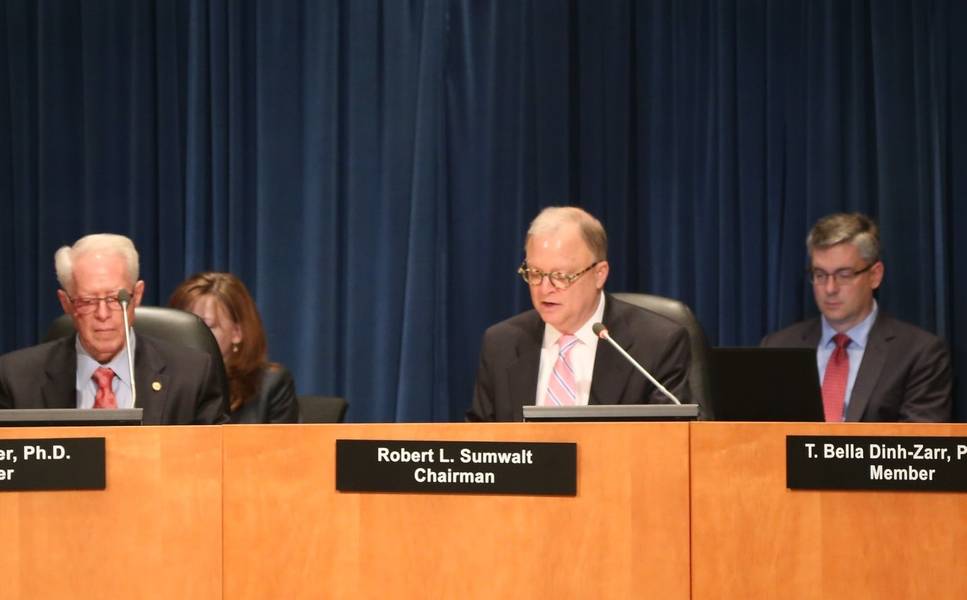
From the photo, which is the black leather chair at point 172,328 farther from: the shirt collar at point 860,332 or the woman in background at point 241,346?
the shirt collar at point 860,332

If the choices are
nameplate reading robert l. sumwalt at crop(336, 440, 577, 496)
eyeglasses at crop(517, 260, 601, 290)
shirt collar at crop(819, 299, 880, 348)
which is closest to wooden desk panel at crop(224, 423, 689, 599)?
nameplate reading robert l. sumwalt at crop(336, 440, 577, 496)

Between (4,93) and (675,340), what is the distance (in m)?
2.96

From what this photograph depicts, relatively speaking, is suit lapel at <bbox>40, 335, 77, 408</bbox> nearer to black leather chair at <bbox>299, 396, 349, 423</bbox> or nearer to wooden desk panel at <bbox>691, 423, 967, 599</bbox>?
black leather chair at <bbox>299, 396, 349, 423</bbox>

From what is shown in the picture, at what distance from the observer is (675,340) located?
3.37m

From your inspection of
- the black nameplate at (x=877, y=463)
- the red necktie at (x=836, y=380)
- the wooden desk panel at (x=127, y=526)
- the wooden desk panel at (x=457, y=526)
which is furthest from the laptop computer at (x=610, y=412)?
the red necktie at (x=836, y=380)

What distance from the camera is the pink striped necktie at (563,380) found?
3.39m

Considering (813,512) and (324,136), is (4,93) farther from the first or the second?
(813,512)

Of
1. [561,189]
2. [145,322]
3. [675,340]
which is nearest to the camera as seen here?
[675,340]

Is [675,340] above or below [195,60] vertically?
below

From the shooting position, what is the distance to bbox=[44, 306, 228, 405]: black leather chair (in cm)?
360

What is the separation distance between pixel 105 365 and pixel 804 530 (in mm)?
2076

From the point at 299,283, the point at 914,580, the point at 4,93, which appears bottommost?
the point at 914,580

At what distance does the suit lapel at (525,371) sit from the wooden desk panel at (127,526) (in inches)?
52.1

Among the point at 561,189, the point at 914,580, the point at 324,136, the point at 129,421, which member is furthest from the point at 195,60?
the point at 914,580
